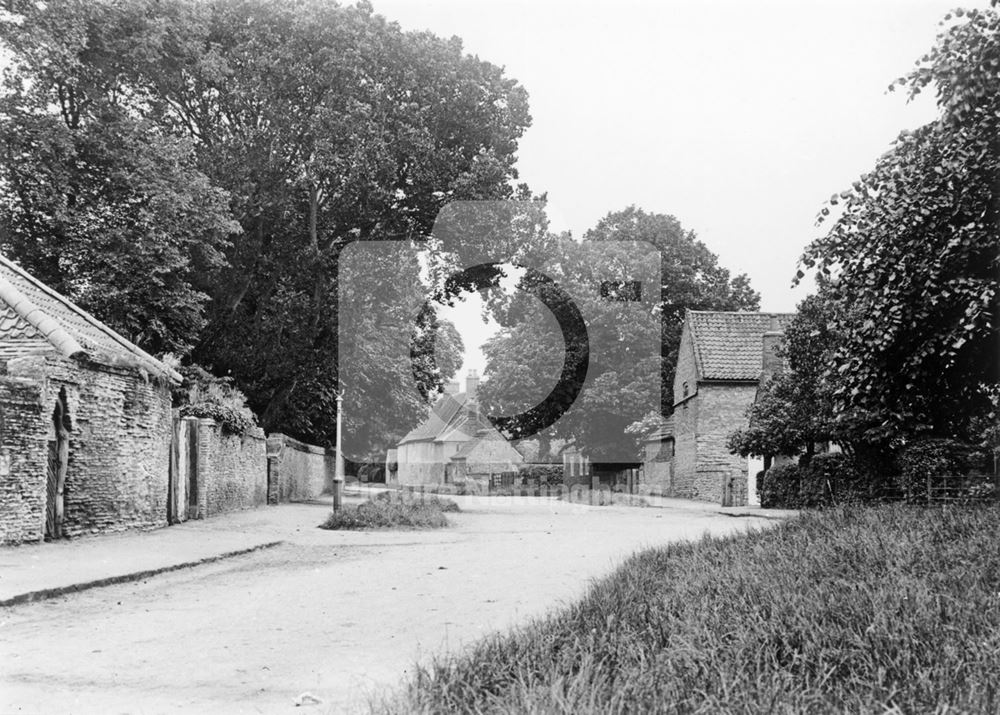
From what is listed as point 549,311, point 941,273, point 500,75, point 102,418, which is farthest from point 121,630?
point 549,311

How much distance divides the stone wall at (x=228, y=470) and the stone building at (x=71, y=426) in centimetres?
Result: 201

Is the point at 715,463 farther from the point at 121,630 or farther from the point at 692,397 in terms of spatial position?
the point at 121,630

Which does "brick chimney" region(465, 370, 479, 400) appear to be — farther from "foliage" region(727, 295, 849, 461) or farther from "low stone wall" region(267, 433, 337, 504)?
"foliage" region(727, 295, 849, 461)

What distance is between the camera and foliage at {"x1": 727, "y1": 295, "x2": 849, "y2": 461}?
23.9 m

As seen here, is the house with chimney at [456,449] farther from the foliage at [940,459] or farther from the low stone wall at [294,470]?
the foliage at [940,459]

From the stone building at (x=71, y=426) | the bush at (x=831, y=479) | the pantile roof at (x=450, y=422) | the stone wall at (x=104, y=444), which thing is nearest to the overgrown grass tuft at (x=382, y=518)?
the stone building at (x=71, y=426)

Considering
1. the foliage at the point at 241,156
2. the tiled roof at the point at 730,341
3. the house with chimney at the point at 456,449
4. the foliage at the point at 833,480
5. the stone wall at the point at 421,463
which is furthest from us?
Answer: the stone wall at the point at 421,463

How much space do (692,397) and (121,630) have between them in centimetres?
3446

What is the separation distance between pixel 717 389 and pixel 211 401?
22013mm

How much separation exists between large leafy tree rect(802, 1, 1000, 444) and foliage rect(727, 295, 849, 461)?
19.9ft

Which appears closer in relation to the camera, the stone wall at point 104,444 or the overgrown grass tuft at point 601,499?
the stone wall at point 104,444

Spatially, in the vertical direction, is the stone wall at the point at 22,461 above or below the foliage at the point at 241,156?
below

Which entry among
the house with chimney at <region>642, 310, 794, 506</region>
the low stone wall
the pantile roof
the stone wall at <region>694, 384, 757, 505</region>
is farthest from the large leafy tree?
the pantile roof

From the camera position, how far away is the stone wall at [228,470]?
21031mm
